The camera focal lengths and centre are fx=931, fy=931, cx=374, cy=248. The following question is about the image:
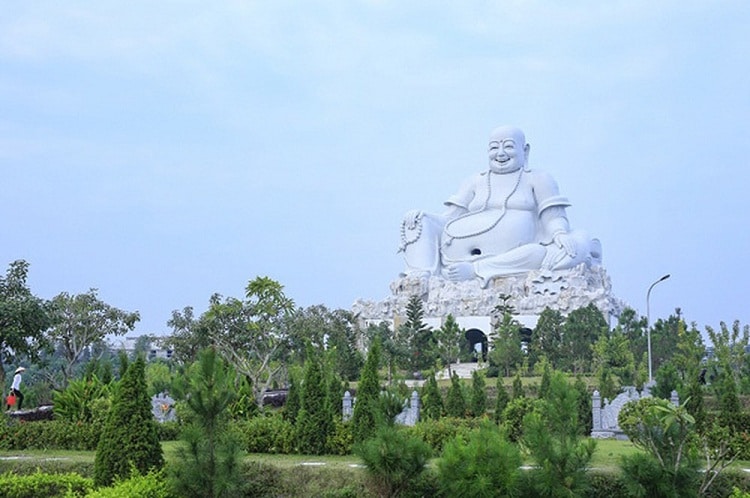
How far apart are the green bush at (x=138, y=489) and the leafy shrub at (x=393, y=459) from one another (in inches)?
84.0

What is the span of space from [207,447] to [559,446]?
3.62 meters

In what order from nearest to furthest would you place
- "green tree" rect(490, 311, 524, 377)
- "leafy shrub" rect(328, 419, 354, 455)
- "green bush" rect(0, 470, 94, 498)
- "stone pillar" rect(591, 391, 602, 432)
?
1. "green bush" rect(0, 470, 94, 498)
2. "leafy shrub" rect(328, 419, 354, 455)
3. "stone pillar" rect(591, 391, 602, 432)
4. "green tree" rect(490, 311, 524, 377)

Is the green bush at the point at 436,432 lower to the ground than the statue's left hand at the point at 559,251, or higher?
lower

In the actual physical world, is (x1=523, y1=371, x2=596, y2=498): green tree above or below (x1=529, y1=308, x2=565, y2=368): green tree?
below

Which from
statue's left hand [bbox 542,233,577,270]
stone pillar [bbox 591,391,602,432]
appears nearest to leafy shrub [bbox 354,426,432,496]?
stone pillar [bbox 591,391,602,432]

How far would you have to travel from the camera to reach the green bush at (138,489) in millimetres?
9836

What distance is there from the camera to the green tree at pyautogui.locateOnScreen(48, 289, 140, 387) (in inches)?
1059

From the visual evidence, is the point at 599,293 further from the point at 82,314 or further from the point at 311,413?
the point at 311,413

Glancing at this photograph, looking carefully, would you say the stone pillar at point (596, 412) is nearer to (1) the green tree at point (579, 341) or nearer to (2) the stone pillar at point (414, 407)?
(2) the stone pillar at point (414, 407)

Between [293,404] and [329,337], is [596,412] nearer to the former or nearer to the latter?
[293,404]

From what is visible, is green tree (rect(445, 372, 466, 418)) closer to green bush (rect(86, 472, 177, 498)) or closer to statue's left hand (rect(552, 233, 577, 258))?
green bush (rect(86, 472, 177, 498))

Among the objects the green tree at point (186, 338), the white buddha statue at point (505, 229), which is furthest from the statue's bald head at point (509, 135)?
the green tree at point (186, 338)

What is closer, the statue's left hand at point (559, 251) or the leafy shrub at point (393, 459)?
the leafy shrub at point (393, 459)

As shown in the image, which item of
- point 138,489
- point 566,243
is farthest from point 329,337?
point 138,489
